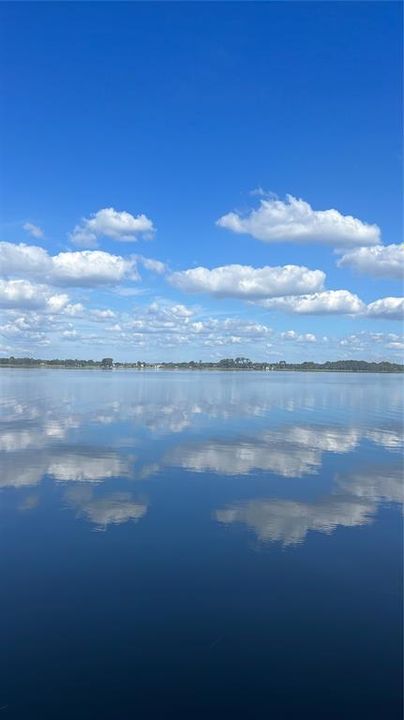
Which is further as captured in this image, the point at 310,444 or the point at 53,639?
the point at 310,444

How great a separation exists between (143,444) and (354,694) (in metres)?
17.4

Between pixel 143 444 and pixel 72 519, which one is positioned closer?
pixel 72 519

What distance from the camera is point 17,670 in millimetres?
7027

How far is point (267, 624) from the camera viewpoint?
27.1 ft

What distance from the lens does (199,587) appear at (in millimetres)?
9367

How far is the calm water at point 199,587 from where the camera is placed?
22.1ft

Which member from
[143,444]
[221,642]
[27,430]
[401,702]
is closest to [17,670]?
[221,642]

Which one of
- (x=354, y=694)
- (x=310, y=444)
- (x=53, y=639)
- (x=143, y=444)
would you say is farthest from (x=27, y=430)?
(x=354, y=694)

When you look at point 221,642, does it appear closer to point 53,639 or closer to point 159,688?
point 159,688

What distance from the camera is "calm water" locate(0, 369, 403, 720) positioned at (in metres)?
6.73

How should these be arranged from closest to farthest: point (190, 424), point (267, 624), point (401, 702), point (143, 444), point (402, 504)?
point (401, 702) < point (267, 624) < point (402, 504) < point (143, 444) < point (190, 424)

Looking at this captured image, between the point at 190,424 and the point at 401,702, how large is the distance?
79.8 ft

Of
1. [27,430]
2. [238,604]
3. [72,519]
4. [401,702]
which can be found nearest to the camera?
[401,702]

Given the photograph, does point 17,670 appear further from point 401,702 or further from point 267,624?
point 401,702
